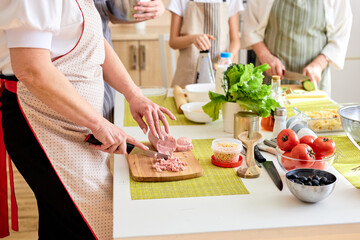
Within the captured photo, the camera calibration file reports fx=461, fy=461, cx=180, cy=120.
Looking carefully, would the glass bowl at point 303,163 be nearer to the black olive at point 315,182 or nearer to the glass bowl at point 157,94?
the black olive at point 315,182

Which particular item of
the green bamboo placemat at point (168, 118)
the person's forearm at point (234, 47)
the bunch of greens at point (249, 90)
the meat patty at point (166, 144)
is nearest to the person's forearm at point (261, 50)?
the person's forearm at point (234, 47)

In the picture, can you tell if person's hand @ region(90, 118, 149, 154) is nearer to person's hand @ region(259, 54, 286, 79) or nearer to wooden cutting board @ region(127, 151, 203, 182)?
wooden cutting board @ region(127, 151, 203, 182)

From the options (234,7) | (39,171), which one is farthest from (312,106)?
(39,171)

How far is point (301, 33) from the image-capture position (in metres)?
2.59

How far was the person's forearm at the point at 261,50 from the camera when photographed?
8.56ft

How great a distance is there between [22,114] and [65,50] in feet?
0.72

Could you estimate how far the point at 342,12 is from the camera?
2.56 metres

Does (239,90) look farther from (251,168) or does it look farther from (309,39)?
(309,39)

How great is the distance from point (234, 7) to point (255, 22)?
191 millimetres

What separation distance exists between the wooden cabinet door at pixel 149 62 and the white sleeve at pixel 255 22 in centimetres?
168

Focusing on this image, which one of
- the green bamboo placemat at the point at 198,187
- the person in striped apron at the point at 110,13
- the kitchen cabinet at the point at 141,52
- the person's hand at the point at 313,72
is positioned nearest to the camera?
the green bamboo placemat at the point at 198,187

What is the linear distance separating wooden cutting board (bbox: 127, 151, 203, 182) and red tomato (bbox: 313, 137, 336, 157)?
323mm

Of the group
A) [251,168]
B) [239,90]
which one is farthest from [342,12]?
[251,168]

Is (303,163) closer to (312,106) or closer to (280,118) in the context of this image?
(280,118)
